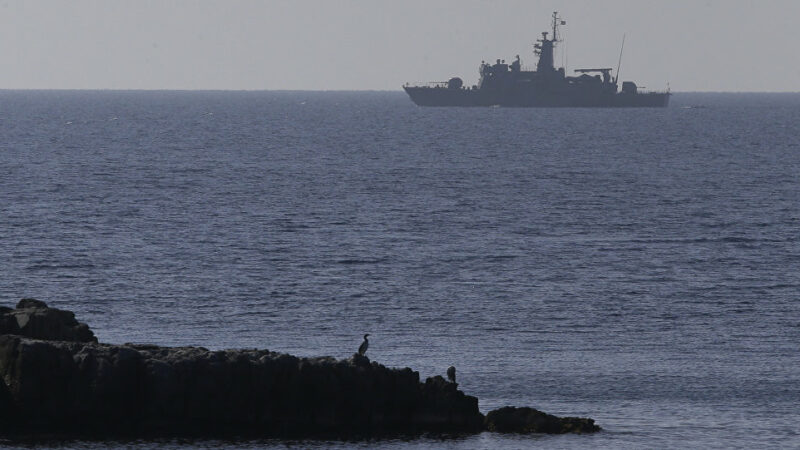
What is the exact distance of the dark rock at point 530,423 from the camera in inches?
1382

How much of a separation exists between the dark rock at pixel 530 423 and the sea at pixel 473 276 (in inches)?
21.2

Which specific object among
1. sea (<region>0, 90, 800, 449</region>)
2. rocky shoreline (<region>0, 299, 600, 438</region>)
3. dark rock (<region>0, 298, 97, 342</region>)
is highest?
dark rock (<region>0, 298, 97, 342</region>)

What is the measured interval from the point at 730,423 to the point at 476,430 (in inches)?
285

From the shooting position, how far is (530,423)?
35.2 m

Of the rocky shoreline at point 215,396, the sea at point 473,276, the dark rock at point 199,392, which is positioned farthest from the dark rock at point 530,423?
the dark rock at point 199,392

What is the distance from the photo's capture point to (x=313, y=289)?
57906 mm

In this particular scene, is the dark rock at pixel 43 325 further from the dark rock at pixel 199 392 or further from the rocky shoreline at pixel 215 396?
the dark rock at pixel 199 392

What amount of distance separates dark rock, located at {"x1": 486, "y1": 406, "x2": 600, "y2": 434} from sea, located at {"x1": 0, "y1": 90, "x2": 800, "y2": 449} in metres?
0.54

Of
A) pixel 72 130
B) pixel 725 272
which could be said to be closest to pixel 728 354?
pixel 725 272

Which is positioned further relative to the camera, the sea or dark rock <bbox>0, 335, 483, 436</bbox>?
the sea

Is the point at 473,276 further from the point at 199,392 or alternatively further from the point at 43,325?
the point at 199,392

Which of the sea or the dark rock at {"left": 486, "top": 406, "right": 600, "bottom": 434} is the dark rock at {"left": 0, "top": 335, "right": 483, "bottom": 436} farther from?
the sea

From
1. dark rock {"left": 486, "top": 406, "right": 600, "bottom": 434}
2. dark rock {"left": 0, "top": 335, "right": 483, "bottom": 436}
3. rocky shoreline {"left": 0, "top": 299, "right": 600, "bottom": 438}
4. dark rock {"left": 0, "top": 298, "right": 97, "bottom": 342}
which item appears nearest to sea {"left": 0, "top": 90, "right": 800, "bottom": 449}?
dark rock {"left": 486, "top": 406, "right": 600, "bottom": 434}

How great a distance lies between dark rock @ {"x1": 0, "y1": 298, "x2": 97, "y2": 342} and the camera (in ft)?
120
